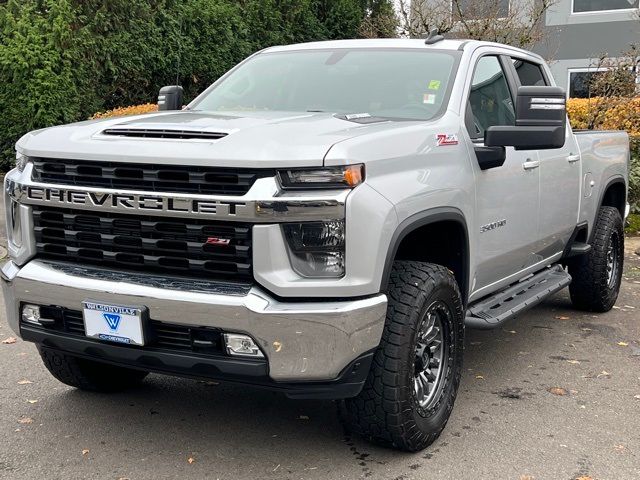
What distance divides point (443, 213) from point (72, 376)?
2227 mm

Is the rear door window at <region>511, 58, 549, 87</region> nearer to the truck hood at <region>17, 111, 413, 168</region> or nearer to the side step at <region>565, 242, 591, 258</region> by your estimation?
the side step at <region>565, 242, 591, 258</region>

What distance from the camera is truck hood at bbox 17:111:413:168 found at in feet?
10.2

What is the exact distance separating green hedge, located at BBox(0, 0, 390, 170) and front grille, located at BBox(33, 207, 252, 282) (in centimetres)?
852

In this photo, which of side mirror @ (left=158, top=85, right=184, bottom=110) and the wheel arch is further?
the wheel arch

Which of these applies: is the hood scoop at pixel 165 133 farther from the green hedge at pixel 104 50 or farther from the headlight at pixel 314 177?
the green hedge at pixel 104 50

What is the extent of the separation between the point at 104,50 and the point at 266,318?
10022 millimetres

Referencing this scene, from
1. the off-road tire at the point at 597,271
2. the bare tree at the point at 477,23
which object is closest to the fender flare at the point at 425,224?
the off-road tire at the point at 597,271

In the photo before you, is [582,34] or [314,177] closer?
[314,177]

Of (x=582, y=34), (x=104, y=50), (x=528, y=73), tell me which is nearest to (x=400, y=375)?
(x=528, y=73)

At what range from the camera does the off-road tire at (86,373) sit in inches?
169

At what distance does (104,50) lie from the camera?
39.5 ft

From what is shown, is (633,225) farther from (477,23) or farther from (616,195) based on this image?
(477,23)

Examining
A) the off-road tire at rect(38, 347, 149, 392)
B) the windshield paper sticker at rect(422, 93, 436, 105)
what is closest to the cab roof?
the windshield paper sticker at rect(422, 93, 436, 105)

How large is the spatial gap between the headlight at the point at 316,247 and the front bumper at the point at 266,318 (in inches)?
5.2
